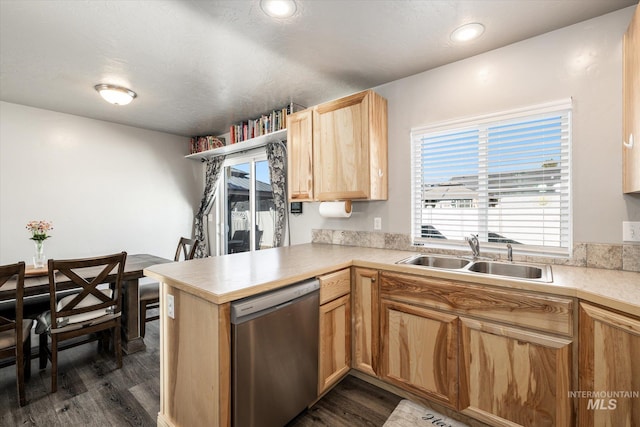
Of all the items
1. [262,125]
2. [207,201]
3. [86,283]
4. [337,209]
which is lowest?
[86,283]

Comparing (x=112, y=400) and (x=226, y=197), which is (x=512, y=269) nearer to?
(x=112, y=400)

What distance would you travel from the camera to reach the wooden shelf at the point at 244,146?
3.22 meters

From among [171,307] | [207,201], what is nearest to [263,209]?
[207,201]

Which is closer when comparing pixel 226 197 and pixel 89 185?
pixel 89 185

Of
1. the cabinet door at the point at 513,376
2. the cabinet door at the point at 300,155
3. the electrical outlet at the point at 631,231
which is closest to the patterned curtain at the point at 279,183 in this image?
the cabinet door at the point at 300,155

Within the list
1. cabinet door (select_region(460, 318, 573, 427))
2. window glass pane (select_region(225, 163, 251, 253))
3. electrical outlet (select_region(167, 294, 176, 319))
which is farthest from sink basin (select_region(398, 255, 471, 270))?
window glass pane (select_region(225, 163, 251, 253))

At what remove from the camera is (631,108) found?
1.49 m

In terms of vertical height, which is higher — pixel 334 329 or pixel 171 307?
pixel 171 307

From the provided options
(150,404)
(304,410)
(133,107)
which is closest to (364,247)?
(304,410)

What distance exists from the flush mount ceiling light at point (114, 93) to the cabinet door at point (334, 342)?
2667 millimetres

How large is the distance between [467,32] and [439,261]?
1.60 metres

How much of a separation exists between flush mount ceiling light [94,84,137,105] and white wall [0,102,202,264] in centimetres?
125

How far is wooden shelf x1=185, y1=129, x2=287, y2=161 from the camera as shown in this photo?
322cm

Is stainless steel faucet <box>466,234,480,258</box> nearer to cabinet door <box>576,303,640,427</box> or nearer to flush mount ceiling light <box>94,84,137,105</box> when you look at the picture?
cabinet door <box>576,303,640,427</box>
